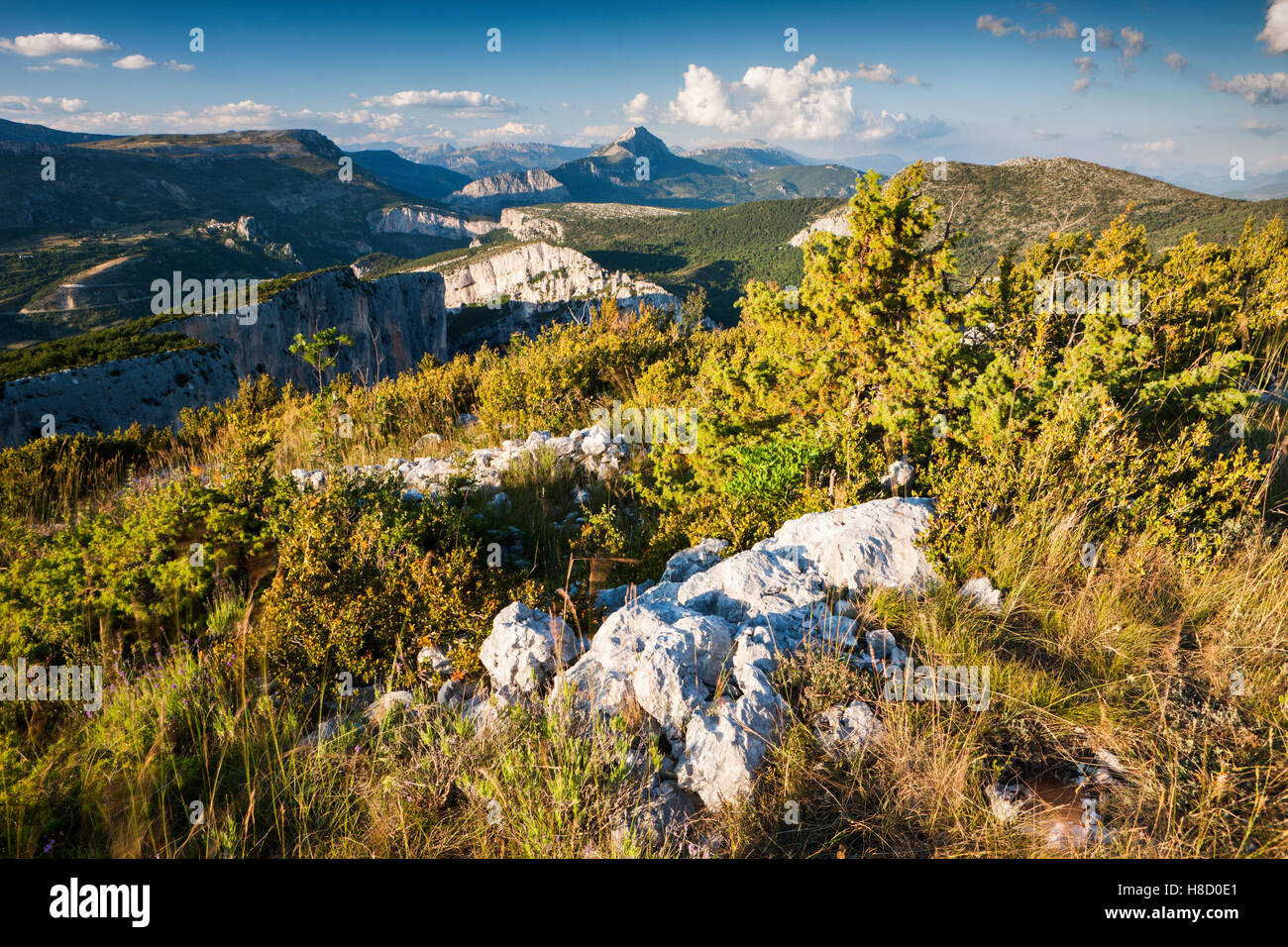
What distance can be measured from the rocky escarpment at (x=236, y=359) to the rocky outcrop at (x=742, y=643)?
24.4 feet

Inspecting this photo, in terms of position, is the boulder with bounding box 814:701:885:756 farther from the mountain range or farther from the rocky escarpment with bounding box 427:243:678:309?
the rocky escarpment with bounding box 427:243:678:309

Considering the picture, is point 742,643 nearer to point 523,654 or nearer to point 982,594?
point 523,654

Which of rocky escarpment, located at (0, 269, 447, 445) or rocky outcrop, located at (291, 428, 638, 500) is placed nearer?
rocky outcrop, located at (291, 428, 638, 500)

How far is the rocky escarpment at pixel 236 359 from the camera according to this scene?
79.2 ft

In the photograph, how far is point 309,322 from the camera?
61344 mm

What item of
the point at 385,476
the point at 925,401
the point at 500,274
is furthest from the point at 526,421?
the point at 500,274

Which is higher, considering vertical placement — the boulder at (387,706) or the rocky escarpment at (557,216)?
the rocky escarpment at (557,216)

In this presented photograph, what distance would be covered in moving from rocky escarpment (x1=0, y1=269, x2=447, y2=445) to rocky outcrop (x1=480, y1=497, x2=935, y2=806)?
743 cm

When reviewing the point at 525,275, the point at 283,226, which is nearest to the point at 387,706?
the point at 525,275

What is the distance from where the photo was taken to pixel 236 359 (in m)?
46.4

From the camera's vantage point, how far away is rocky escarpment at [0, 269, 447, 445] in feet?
79.2

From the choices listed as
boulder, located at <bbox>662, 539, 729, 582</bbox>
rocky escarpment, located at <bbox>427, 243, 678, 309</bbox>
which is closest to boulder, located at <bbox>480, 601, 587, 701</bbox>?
boulder, located at <bbox>662, 539, 729, 582</bbox>

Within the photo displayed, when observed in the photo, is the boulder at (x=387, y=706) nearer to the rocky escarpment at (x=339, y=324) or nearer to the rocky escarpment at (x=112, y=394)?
the rocky escarpment at (x=112, y=394)

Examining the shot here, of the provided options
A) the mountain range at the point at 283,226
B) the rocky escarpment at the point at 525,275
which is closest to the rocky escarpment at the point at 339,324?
the mountain range at the point at 283,226
